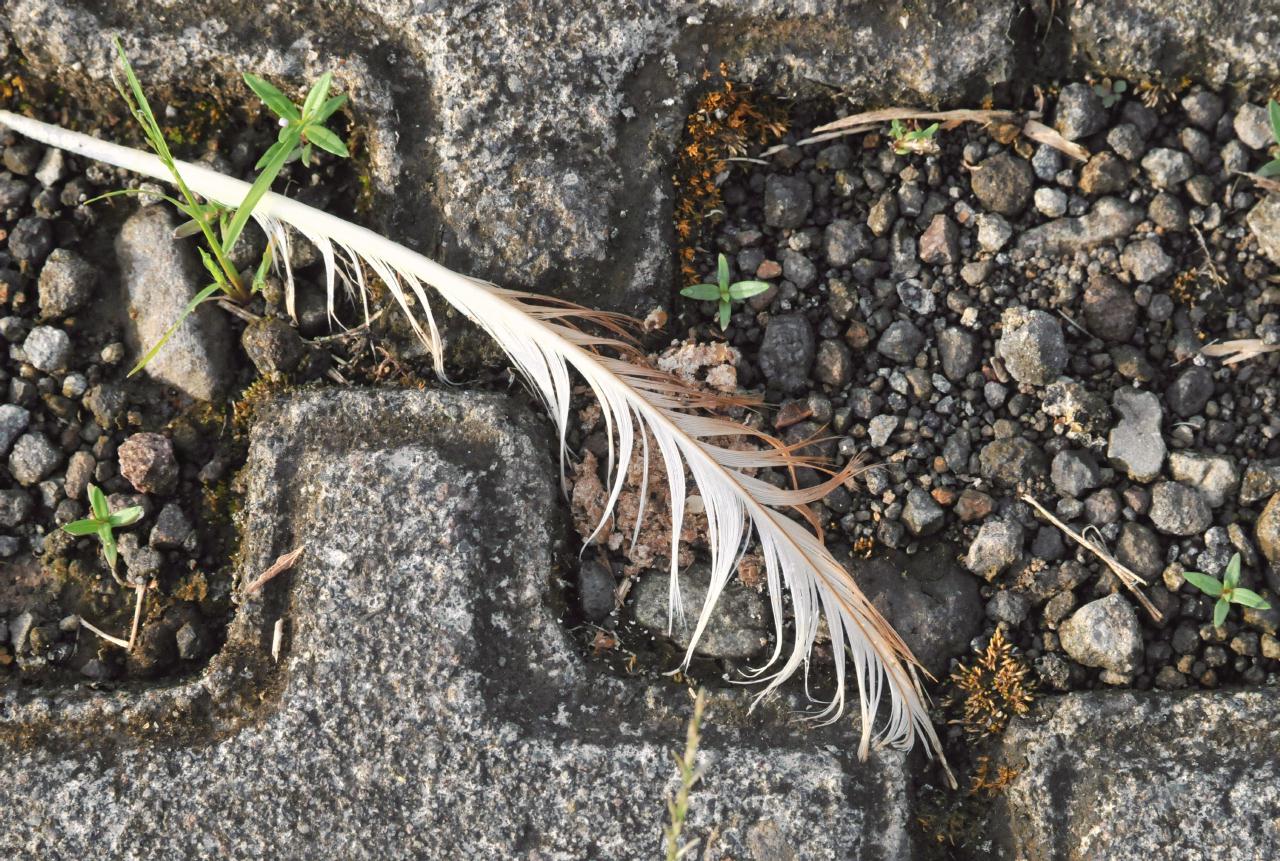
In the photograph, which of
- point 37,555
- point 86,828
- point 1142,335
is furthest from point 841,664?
point 37,555

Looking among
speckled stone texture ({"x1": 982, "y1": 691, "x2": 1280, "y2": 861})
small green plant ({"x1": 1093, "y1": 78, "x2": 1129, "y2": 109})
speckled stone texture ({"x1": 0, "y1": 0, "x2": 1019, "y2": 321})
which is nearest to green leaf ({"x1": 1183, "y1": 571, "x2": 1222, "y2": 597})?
speckled stone texture ({"x1": 982, "y1": 691, "x2": 1280, "y2": 861})

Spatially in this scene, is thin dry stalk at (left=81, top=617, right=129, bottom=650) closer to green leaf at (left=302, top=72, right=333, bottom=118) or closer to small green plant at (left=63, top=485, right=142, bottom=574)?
small green plant at (left=63, top=485, right=142, bottom=574)

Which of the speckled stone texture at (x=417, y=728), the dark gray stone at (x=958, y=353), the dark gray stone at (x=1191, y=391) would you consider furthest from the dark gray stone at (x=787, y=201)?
the dark gray stone at (x=1191, y=391)

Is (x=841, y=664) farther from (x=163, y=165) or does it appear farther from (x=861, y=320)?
(x=163, y=165)

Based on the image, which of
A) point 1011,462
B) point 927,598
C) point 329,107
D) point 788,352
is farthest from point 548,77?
point 927,598

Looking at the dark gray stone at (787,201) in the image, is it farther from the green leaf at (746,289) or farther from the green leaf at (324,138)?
the green leaf at (324,138)

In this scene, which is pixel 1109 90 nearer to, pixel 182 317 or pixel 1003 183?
pixel 1003 183
